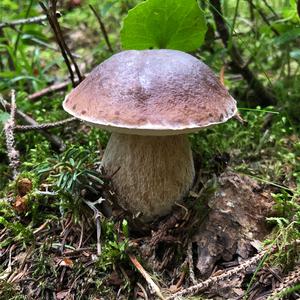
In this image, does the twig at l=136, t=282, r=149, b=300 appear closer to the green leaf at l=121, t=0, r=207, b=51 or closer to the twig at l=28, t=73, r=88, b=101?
the green leaf at l=121, t=0, r=207, b=51

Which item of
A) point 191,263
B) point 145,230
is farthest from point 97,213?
point 191,263

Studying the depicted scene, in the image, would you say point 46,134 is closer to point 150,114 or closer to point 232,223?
point 150,114

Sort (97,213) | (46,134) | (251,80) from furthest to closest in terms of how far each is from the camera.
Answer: (251,80) < (46,134) < (97,213)

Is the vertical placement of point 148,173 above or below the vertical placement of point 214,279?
above

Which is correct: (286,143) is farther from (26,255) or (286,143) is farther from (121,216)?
(26,255)

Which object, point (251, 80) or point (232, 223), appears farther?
point (251, 80)

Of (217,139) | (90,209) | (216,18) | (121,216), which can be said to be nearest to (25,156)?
(90,209)
